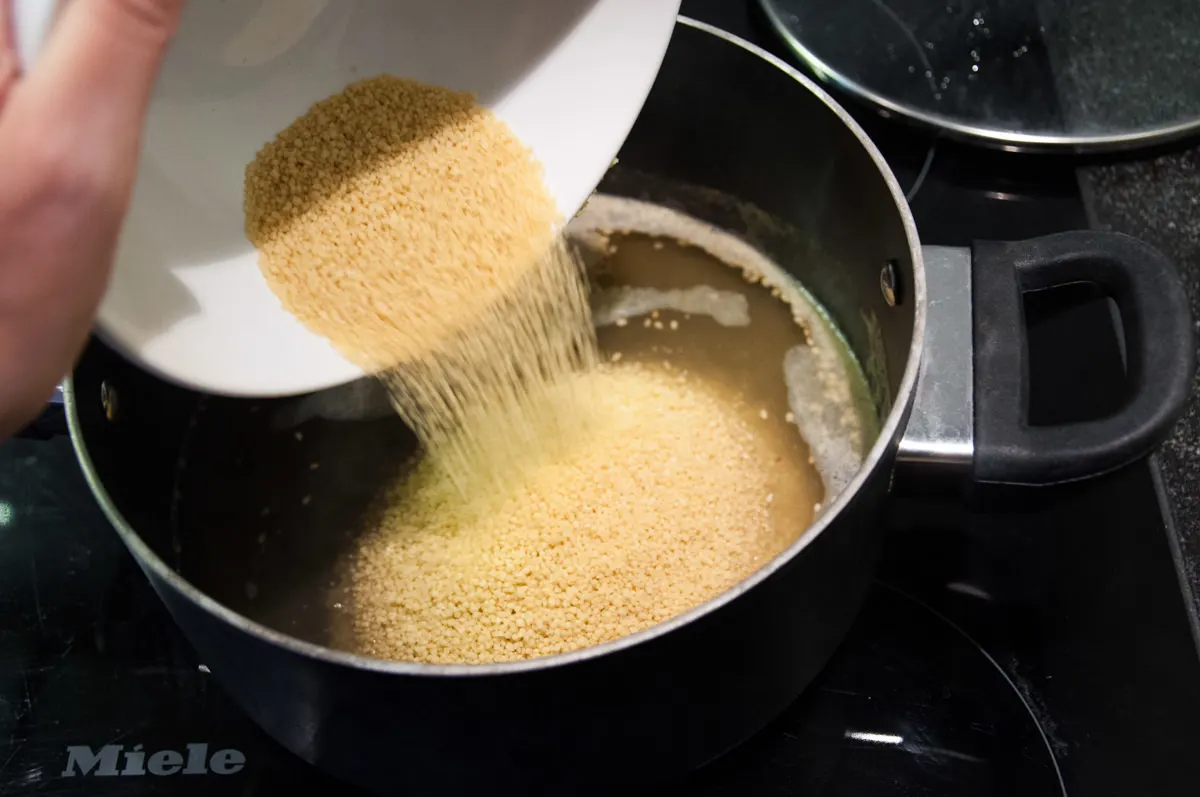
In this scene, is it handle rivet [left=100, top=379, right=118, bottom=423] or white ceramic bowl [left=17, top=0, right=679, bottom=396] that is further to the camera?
Result: handle rivet [left=100, top=379, right=118, bottom=423]

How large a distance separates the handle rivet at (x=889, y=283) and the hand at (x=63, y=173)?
56 centimetres

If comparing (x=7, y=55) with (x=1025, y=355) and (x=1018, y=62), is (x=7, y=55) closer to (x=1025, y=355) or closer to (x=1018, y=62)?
(x=1025, y=355)

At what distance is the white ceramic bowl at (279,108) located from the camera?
0.63m

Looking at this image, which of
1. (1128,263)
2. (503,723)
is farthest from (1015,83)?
(503,723)

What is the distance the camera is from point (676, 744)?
1.89 feet

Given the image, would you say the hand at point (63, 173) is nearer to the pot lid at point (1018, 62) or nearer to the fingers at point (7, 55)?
the fingers at point (7, 55)

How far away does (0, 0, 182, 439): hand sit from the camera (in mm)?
386

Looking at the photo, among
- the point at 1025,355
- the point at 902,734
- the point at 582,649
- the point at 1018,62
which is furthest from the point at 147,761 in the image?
the point at 1018,62

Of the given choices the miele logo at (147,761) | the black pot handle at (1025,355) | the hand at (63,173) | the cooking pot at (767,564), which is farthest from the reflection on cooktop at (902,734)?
the hand at (63,173)

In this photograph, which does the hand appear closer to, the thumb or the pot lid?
the thumb

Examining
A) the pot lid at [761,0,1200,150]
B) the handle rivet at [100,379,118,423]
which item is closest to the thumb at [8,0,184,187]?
the handle rivet at [100,379,118,423]

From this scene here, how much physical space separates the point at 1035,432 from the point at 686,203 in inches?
20.9

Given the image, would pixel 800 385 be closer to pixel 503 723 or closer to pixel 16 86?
pixel 503 723

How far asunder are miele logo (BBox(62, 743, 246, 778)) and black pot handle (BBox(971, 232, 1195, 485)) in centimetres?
54
